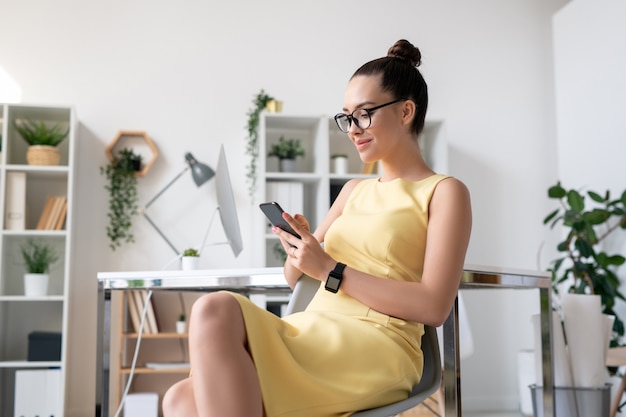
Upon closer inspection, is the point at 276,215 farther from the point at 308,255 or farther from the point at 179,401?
the point at 179,401

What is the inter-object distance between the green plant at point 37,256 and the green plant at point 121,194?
13.8 inches

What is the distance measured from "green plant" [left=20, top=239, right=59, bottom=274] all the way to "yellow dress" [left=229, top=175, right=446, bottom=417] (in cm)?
288

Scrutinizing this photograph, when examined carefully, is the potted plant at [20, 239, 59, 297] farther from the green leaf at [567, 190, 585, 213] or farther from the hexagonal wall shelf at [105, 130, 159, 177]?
the green leaf at [567, 190, 585, 213]

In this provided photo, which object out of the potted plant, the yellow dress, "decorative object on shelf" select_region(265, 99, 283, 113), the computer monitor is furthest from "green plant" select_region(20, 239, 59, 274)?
the yellow dress

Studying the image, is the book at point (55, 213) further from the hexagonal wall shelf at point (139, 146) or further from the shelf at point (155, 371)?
the shelf at point (155, 371)

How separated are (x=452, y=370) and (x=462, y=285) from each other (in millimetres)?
298

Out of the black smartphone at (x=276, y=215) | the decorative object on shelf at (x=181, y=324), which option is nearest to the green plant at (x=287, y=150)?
the decorative object on shelf at (x=181, y=324)

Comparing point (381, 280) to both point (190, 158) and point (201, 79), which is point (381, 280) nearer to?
point (190, 158)

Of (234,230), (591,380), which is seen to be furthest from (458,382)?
(591,380)

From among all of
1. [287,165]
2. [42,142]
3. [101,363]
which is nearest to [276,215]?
[101,363]

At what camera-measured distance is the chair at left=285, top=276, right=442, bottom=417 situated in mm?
1361

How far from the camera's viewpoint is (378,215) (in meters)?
1.56

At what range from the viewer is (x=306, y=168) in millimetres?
4559

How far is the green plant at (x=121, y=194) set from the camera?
14.2 ft
